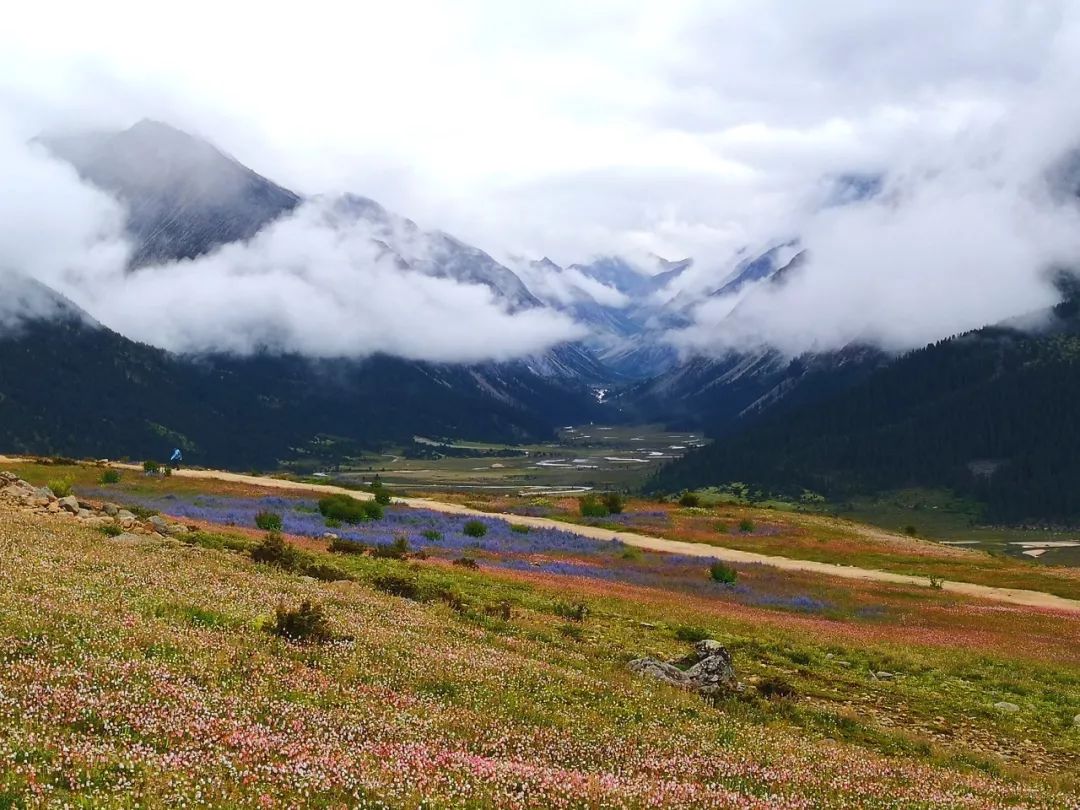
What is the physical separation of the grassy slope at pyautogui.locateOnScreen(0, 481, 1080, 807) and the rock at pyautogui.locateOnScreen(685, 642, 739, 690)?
114 cm

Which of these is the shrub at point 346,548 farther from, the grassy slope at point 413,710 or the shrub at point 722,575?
the shrub at point 722,575

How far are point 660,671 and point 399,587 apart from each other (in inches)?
447

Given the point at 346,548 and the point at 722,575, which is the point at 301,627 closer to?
the point at 346,548

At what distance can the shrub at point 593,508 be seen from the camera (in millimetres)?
90188

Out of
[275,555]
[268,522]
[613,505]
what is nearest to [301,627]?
[275,555]

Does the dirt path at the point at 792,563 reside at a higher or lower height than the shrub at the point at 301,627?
lower

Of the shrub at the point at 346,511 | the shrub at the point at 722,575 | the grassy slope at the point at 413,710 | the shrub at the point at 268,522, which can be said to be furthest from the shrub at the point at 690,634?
the shrub at the point at 346,511

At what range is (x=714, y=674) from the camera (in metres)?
19.5

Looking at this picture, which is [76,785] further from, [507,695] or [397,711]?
[507,695]

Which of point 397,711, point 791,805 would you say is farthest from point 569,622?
point 791,805

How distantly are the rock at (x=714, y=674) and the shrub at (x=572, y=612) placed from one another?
334 inches

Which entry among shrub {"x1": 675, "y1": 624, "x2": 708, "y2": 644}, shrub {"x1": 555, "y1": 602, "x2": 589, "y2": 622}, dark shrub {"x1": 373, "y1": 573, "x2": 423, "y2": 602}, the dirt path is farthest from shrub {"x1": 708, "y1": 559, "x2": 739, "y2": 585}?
dark shrub {"x1": 373, "y1": 573, "x2": 423, "y2": 602}

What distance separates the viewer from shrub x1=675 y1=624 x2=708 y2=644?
2752 cm

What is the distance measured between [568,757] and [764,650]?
60.2ft
